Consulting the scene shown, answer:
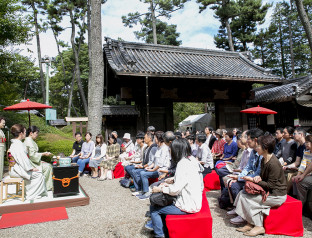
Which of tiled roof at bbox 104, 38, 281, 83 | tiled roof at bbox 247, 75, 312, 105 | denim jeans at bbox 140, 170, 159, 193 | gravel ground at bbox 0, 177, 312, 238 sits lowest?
gravel ground at bbox 0, 177, 312, 238

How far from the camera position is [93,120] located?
9055mm

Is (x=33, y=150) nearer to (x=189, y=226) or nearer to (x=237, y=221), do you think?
(x=189, y=226)

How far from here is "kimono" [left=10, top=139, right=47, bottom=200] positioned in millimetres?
5055

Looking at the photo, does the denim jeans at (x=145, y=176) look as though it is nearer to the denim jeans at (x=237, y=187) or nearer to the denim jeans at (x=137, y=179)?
the denim jeans at (x=137, y=179)

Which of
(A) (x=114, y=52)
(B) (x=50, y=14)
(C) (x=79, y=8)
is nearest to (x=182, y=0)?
(C) (x=79, y=8)

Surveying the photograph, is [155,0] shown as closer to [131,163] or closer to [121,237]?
[131,163]

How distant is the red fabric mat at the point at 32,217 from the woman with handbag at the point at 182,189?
6.79 ft

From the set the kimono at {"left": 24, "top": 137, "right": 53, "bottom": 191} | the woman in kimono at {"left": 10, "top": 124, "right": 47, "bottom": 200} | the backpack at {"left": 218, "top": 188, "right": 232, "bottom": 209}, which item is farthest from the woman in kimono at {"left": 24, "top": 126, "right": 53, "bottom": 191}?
the backpack at {"left": 218, "top": 188, "right": 232, "bottom": 209}

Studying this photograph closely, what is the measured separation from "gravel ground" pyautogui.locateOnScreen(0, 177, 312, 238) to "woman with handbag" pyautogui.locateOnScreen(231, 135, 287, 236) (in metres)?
0.32

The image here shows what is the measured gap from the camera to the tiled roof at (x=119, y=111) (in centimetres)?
1000

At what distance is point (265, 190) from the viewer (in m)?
3.40

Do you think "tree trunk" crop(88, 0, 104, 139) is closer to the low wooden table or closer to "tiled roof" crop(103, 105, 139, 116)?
"tiled roof" crop(103, 105, 139, 116)

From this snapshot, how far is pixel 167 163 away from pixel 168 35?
2572 cm

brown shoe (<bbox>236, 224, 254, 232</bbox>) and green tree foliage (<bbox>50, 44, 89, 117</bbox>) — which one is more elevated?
green tree foliage (<bbox>50, 44, 89, 117</bbox>)
